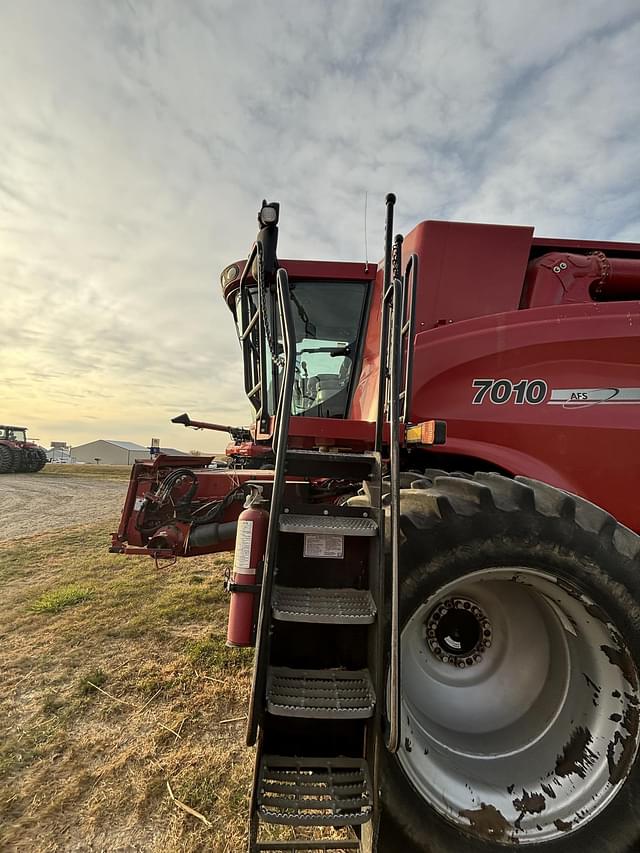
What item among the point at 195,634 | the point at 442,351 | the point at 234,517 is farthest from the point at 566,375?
the point at 195,634

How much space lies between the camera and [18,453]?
25516 mm

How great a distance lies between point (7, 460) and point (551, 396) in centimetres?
2881

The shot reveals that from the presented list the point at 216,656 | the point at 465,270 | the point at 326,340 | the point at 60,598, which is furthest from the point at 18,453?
the point at 465,270

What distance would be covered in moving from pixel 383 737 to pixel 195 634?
3.05 meters

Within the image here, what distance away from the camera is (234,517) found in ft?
14.5

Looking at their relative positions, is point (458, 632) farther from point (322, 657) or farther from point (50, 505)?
point (50, 505)

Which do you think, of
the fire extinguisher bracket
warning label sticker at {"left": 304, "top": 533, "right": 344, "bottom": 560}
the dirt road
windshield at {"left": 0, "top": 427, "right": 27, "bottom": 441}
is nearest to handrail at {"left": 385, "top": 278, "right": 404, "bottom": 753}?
warning label sticker at {"left": 304, "top": 533, "right": 344, "bottom": 560}

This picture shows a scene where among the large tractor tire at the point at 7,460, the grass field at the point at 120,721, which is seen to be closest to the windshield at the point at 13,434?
the large tractor tire at the point at 7,460

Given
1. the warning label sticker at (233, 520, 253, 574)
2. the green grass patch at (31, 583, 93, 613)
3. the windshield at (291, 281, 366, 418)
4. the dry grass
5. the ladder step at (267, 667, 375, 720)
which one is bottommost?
the green grass patch at (31, 583, 93, 613)

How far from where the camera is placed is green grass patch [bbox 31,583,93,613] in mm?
4949

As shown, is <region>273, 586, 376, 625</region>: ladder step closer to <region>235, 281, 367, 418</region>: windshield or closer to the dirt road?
<region>235, 281, 367, 418</region>: windshield

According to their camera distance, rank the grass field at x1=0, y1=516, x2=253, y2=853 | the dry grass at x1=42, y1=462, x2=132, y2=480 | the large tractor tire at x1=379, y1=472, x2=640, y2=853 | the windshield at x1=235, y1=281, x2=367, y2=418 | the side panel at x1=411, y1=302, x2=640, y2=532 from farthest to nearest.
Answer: the dry grass at x1=42, y1=462, x2=132, y2=480, the windshield at x1=235, y1=281, x2=367, y2=418, the side panel at x1=411, y1=302, x2=640, y2=532, the grass field at x1=0, y1=516, x2=253, y2=853, the large tractor tire at x1=379, y1=472, x2=640, y2=853

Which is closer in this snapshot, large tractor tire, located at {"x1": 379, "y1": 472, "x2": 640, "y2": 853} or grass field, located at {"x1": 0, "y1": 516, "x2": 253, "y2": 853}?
large tractor tire, located at {"x1": 379, "y1": 472, "x2": 640, "y2": 853}

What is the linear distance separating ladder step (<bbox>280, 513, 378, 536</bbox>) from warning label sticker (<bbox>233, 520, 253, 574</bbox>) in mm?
192
